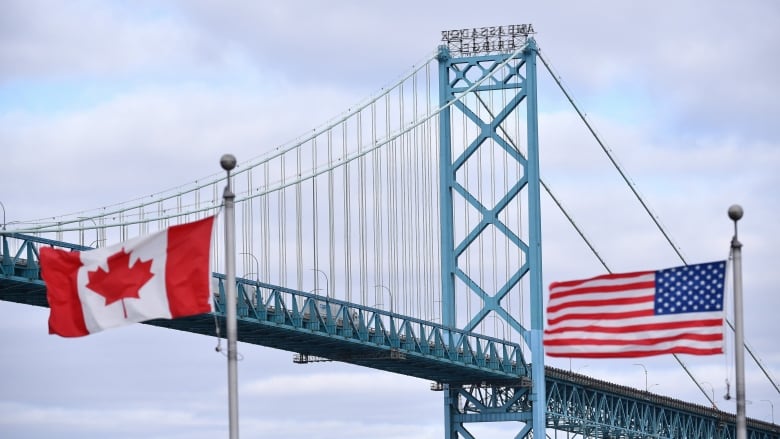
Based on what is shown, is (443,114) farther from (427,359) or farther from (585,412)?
(585,412)

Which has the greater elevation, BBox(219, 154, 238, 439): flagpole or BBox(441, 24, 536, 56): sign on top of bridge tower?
BBox(441, 24, 536, 56): sign on top of bridge tower

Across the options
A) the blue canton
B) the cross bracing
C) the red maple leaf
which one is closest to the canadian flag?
the red maple leaf

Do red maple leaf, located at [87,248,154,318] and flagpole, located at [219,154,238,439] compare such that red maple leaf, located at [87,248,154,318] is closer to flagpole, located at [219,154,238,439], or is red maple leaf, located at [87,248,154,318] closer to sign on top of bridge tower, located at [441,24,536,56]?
flagpole, located at [219,154,238,439]

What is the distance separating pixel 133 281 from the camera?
121 feet

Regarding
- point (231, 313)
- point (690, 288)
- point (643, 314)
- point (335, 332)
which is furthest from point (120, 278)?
point (335, 332)

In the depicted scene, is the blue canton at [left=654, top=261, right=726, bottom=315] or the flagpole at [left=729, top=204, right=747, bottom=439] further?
the blue canton at [left=654, top=261, right=726, bottom=315]

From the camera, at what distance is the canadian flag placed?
120 feet

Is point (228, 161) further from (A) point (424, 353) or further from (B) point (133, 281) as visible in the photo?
(A) point (424, 353)

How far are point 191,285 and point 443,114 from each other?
217ft

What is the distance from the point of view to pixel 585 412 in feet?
376

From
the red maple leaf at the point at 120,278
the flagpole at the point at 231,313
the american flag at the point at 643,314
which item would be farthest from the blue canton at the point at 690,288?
the red maple leaf at the point at 120,278

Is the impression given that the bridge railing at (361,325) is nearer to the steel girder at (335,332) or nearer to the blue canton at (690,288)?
the steel girder at (335,332)

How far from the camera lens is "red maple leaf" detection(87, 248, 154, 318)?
121 feet

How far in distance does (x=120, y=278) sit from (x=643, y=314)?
9854 millimetres
